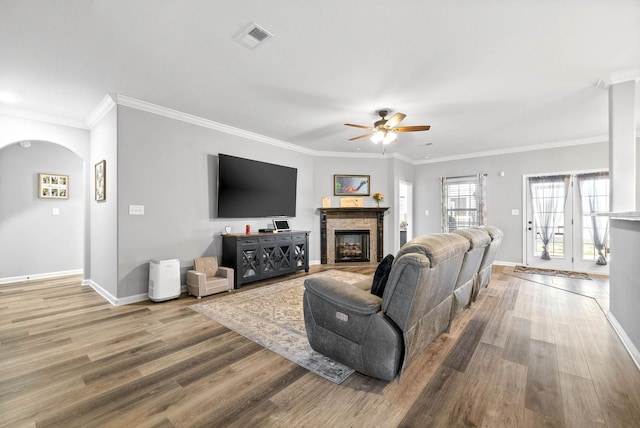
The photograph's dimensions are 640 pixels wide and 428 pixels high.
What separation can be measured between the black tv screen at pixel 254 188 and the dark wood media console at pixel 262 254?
546mm

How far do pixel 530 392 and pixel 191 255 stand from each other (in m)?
4.20

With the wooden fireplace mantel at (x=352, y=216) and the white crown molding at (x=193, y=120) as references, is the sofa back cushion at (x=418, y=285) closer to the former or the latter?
the white crown molding at (x=193, y=120)

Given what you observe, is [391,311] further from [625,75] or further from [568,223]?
[568,223]

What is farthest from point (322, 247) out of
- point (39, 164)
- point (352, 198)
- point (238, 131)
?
point (39, 164)

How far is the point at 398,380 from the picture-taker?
1.92 metres

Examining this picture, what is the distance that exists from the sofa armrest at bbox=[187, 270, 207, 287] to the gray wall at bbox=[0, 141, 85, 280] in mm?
2525

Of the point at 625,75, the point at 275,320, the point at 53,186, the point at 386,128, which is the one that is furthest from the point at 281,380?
the point at 53,186

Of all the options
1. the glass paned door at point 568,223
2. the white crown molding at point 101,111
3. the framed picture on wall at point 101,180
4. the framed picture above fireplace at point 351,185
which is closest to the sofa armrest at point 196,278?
the framed picture on wall at point 101,180

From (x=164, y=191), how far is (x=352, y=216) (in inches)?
157

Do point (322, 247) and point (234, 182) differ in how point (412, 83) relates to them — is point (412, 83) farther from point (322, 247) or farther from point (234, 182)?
point (322, 247)

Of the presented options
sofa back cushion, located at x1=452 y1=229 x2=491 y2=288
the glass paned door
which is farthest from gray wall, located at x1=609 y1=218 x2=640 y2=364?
the glass paned door

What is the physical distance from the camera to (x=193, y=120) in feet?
14.1

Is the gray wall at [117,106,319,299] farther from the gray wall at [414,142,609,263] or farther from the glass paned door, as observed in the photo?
the glass paned door

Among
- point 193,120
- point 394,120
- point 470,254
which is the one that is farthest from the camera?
point 193,120
